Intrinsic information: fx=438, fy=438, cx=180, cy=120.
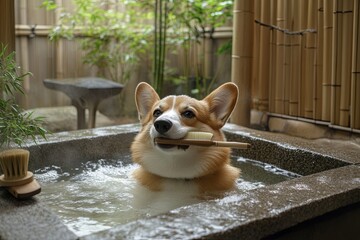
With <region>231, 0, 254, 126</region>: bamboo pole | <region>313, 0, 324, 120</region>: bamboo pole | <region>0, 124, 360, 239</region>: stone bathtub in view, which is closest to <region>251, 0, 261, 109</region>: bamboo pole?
<region>231, 0, 254, 126</region>: bamboo pole

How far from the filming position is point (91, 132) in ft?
9.75

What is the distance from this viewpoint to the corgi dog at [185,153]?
78.8 inches

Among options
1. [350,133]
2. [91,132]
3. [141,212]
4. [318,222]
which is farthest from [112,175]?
[350,133]

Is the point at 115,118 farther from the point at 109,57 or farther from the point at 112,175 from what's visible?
the point at 112,175

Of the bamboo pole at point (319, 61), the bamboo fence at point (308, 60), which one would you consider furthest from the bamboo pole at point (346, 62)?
the bamboo pole at point (319, 61)

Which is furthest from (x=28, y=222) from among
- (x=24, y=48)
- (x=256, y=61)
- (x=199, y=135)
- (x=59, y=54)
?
(x=59, y=54)

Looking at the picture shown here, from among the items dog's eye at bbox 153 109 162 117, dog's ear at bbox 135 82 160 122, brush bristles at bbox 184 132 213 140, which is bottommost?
brush bristles at bbox 184 132 213 140

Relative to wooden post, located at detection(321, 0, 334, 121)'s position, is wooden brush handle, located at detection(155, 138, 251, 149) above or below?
below

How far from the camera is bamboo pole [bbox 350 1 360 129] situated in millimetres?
2954

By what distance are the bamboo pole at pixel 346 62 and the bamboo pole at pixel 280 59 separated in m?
0.66

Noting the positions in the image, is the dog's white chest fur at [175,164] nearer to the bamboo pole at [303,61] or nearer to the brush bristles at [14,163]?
the brush bristles at [14,163]

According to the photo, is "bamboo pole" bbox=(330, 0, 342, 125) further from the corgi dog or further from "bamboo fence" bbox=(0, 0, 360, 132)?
the corgi dog

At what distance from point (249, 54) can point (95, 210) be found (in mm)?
2276

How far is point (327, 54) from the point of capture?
3240 millimetres
